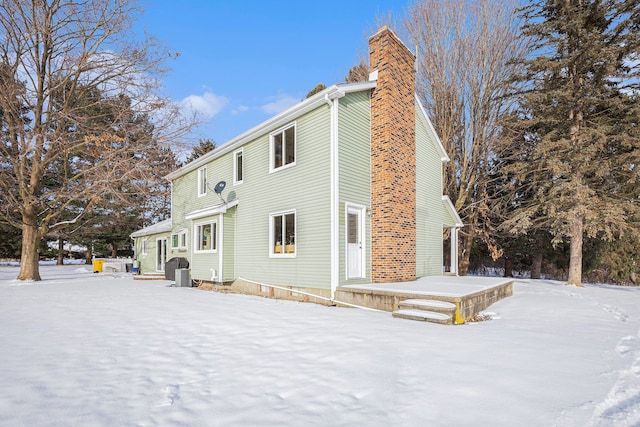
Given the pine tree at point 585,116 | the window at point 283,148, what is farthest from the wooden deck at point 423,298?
the pine tree at point 585,116

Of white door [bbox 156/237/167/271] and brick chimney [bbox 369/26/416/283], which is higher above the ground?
brick chimney [bbox 369/26/416/283]

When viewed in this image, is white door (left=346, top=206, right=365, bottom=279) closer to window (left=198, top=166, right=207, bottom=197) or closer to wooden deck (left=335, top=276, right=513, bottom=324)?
wooden deck (left=335, top=276, right=513, bottom=324)

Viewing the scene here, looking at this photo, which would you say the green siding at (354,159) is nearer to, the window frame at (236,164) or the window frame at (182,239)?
the window frame at (236,164)

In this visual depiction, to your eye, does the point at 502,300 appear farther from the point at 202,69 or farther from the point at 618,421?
the point at 202,69

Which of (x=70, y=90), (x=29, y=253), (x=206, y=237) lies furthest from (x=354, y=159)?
(x=29, y=253)

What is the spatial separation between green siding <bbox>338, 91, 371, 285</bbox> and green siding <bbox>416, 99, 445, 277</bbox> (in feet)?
8.73

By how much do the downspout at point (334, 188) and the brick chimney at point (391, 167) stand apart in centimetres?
146

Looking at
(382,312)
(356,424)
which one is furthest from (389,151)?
(356,424)

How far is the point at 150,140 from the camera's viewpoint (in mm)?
16203

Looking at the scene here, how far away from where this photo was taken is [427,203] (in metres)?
12.5

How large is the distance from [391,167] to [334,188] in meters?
1.99

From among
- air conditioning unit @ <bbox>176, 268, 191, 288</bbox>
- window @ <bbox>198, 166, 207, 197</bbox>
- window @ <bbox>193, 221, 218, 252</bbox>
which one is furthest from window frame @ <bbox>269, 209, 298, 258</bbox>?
window @ <bbox>198, 166, 207, 197</bbox>

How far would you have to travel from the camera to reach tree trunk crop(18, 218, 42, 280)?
15.1 meters

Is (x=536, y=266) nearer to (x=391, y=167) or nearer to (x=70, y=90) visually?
(x=391, y=167)
